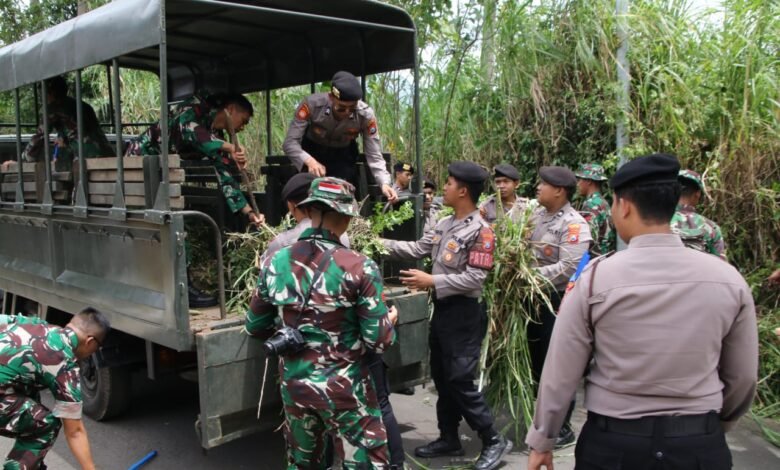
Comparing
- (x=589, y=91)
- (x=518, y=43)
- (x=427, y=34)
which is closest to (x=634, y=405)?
(x=589, y=91)

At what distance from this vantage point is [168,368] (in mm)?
3756

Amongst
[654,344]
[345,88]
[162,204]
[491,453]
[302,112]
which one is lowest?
[491,453]

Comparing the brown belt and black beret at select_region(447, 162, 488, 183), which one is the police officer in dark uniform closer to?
black beret at select_region(447, 162, 488, 183)

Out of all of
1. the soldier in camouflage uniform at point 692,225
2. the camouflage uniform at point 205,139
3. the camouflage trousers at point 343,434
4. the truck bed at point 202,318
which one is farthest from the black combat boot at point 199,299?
the soldier in camouflage uniform at point 692,225

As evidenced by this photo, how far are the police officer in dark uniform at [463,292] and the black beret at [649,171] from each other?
1.68 meters

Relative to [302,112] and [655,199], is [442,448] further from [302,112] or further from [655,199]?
[655,199]

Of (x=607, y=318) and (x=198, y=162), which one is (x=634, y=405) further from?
(x=198, y=162)

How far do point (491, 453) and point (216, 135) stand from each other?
274 cm

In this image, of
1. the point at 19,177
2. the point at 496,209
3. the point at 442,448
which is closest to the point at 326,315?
the point at 442,448

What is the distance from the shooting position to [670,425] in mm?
1879

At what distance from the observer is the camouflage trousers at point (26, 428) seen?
9.57 ft

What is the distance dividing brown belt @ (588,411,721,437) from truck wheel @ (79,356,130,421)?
3475 millimetres

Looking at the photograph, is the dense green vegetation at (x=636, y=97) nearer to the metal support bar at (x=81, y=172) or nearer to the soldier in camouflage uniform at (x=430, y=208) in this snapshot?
the soldier in camouflage uniform at (x=430, y=208)

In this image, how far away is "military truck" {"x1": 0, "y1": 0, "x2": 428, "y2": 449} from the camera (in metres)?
3.16
